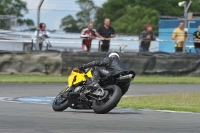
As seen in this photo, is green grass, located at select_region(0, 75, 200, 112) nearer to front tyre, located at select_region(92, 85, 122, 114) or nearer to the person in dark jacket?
the person in dark jacket

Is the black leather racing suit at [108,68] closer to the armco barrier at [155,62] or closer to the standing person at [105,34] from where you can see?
the armco barrier at [155,62]

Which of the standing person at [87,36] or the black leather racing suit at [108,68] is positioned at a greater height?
the black leather racing suit at [108,68]

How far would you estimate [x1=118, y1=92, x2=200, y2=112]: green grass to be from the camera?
12672mm

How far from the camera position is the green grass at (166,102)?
12.7 meters

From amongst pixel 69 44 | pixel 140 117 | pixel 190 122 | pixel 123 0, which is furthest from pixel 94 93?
pixel 123 0

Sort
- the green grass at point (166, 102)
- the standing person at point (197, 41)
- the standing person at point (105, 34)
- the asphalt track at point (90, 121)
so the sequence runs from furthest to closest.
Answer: the standing person at point (197, 41)
the standing person at point (105, 34)
the green grass at point (166, 102)
the asphalt track at point (90, 121)

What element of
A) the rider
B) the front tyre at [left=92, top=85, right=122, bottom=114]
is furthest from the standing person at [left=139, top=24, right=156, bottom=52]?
the front tyre at [left=92, top=85, right=122, bottom=114]

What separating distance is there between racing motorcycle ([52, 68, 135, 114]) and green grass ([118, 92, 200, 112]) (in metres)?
1.49

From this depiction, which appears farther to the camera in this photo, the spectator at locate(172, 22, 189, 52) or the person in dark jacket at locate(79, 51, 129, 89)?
the spectator at locate(172, 22, 189, 52)

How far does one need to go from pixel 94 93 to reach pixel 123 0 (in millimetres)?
84992

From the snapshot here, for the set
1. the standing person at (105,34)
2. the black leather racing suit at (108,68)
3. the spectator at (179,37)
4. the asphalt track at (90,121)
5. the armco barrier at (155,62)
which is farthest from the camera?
the spectator at (179,37)

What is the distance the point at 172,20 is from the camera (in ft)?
106

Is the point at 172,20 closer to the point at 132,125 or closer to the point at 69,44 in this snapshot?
the point at 69,44

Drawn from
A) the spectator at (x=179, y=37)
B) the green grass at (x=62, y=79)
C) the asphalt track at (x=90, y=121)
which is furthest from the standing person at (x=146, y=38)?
the asphalt track at (x=90, y=121)
